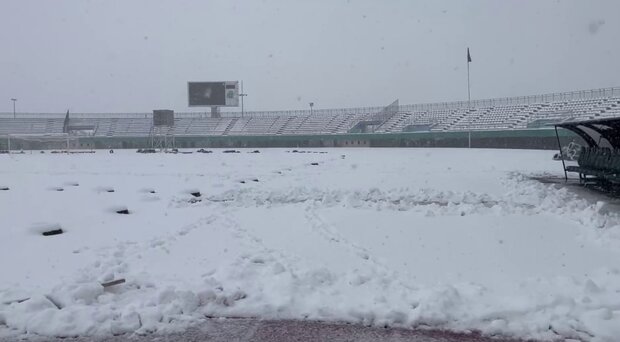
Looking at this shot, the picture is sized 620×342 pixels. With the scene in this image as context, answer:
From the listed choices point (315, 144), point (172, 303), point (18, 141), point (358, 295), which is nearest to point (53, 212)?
point (172, 303)

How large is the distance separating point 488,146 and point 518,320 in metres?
55.2

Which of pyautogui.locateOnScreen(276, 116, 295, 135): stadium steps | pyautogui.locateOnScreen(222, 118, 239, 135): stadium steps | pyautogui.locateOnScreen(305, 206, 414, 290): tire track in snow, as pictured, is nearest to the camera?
pyautogui.locateOnScreen(305, 206, 414, 290): tire track in snow

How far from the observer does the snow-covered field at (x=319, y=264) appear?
199 inches

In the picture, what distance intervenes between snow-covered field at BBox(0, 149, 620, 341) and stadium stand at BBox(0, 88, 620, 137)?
48.8 m

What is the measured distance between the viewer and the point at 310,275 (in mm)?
6332

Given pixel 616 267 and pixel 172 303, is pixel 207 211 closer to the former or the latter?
pixel 172 303

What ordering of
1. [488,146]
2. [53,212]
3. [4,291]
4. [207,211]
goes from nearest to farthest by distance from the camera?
[4,291] → [53,212] → [207,211] → [488,146]

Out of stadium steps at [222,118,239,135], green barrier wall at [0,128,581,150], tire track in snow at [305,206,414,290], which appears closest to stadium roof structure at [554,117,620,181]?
tire track in snow at [305,206,414,290]

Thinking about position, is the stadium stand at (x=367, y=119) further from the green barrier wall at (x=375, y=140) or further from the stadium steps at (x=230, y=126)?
the green barrier wall at (x=375, y=140)

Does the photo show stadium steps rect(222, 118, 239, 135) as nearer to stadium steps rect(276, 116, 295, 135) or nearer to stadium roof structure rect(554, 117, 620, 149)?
stadium steps rect(276, 116, 295, 135)

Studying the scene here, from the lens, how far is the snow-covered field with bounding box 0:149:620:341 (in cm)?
506

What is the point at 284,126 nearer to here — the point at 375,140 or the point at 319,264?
the point at 375,140

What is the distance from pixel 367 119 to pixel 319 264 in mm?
77496

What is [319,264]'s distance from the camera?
7086mm
